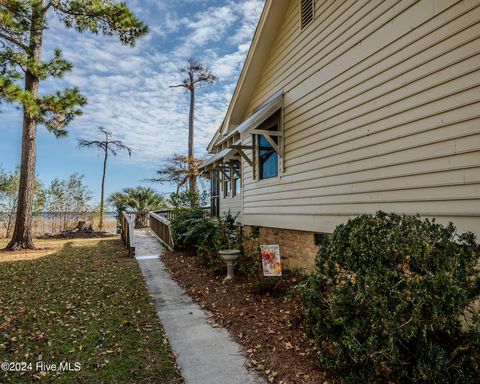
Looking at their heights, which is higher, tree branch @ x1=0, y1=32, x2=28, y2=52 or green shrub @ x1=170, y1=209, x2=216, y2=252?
tree branch @ x1=0, y1=32, x2=28, y2=52

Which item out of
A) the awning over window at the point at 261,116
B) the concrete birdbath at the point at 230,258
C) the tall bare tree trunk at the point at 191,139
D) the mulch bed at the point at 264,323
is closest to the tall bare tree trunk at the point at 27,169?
the mulch bed at the point at 264,323

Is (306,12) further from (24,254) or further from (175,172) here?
(175,172)

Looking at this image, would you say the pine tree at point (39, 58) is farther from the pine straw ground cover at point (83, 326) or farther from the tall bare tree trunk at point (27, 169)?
the pine straw ground cover at point (83, 326)

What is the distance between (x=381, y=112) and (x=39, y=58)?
45.2 feet

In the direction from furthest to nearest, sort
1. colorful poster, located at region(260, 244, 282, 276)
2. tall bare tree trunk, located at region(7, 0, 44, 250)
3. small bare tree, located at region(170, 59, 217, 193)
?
small bare tree, located at region(170, 59, 217, 193) < tall bare tree trunk, located at region(7, 0, 44, 250) < colorful poster, located at region(260, 244, 282, 276)

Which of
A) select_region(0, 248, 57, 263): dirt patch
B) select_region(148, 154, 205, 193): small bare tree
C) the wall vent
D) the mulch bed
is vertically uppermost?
the wall vent

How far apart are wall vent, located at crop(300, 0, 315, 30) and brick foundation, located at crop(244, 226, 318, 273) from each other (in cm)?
440

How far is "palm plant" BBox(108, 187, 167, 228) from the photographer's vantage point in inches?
873

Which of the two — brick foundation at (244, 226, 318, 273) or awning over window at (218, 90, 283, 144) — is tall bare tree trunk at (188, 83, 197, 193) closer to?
brick foundation at (244, 226, 318, 273)

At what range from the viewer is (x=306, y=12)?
6.65 m

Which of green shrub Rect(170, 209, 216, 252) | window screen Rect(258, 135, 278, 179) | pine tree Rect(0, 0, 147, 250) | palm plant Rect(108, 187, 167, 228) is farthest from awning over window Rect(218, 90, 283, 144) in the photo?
palm plant Rect(108, 187, 167, 228)

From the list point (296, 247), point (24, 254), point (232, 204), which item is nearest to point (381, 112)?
point (296, 247)

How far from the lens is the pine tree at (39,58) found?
11.9 meters

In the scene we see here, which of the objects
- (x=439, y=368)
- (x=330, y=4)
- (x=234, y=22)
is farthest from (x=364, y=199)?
(x=234, y=22)
